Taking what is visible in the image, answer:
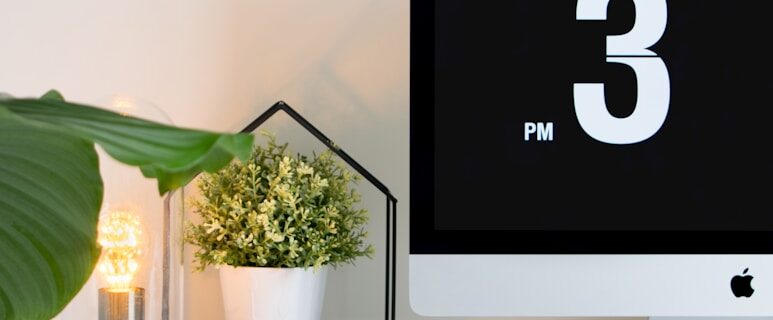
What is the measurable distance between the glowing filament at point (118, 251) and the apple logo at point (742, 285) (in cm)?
56

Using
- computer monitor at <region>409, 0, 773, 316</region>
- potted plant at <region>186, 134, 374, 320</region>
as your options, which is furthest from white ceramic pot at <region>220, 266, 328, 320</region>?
computer monitor at <region>409, 0, 773, 316</region>

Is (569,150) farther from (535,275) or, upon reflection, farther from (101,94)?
(101,94)

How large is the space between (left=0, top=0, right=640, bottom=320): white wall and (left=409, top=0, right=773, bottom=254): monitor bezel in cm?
23

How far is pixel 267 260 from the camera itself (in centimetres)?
88

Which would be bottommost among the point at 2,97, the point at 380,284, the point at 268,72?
the point at 380,284

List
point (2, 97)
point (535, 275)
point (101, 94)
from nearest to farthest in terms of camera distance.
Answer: point (2, 97) → point (535, 275) → point (101, 94)

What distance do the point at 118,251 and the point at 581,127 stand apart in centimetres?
45

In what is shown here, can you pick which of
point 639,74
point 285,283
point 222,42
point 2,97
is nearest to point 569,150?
point 639,74

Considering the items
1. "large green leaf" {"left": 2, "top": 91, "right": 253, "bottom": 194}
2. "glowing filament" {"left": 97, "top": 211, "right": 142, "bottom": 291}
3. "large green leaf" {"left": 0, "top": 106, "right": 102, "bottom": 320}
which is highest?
"large green leaf" {"left": 2, "top": 91, "right": 253, "bottom": 194}

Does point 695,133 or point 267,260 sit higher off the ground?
point 695,133

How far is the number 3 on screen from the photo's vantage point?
2.81 feet

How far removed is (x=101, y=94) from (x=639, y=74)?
60 cm

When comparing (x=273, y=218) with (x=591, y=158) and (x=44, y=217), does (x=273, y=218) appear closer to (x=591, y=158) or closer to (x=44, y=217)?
(x=591, y=158)

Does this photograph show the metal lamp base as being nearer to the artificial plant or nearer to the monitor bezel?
the monitor bezel
